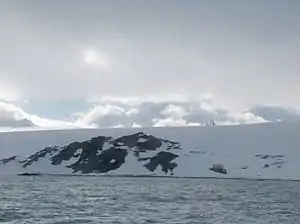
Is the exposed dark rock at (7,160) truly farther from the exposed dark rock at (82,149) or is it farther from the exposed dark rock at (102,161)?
the exposed dark rock at (102,161)

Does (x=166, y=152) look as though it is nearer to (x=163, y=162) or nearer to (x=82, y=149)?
(x=163, y=162)

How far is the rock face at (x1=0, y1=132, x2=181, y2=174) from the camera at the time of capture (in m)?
113

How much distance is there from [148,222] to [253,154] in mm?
92687

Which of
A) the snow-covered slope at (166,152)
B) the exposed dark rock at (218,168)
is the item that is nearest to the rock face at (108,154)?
the snow-covered slope at (166,152)

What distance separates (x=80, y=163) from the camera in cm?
11819

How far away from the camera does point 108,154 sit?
122 metres

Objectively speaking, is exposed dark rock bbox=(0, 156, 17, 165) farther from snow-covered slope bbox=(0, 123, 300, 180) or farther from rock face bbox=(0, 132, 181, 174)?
snow-covered slope bbox=(0, 123, 300, 180)

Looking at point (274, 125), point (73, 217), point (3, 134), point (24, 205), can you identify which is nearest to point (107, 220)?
point (73, 217)

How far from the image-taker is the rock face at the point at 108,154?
113312 mm

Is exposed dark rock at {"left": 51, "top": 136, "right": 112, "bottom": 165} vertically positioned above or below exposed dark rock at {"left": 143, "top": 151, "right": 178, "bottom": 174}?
above

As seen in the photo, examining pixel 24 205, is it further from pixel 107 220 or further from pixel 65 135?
pixel 65 135

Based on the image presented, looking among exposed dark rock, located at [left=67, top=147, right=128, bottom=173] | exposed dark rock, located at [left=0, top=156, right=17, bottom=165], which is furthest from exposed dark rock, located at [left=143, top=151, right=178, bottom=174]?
exposed dark rock, located at [left=0, top=156, right=17, bottom=165]

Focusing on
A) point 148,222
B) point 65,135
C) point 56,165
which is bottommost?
point 148,222

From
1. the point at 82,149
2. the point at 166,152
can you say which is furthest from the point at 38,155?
the point at 166,152
